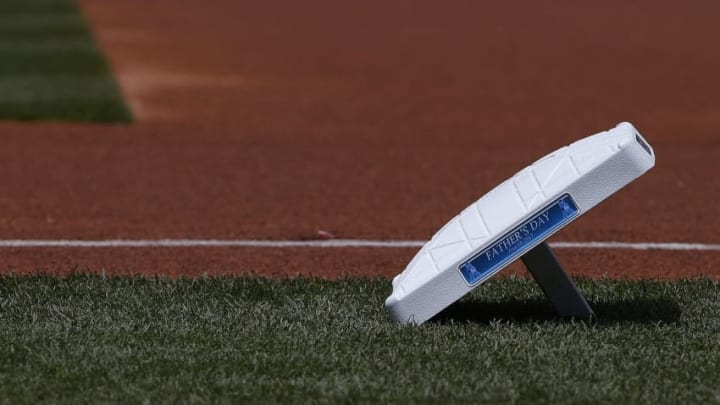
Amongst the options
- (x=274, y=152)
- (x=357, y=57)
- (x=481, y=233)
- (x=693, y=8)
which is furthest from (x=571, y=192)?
(x=693, y=8)

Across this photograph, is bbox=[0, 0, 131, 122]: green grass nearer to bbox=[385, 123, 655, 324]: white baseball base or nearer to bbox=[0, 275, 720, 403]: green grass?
bbox=[0, 275, 720, 403]: green grass

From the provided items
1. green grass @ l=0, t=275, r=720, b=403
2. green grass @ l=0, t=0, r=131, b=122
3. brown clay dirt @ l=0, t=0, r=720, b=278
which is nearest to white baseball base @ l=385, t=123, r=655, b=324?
green grass @ l=0, t=275, r=720, b=403

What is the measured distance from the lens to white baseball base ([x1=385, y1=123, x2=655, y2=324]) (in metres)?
5.13

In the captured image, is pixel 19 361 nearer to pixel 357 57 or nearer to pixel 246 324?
pixel 246 324

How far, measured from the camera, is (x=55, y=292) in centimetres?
609

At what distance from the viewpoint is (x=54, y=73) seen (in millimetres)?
16578

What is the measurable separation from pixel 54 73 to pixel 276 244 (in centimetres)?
961

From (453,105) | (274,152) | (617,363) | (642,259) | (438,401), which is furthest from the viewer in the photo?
(453,105)

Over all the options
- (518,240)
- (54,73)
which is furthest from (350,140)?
(518,240)

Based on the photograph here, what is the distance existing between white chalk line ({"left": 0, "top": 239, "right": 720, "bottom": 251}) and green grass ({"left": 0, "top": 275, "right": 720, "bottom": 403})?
118cm

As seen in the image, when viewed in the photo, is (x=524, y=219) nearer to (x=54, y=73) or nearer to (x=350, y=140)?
(x=350, y=140)

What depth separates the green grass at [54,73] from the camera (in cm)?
1323

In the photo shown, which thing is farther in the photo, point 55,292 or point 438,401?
point 55,292

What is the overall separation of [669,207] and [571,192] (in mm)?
3797
